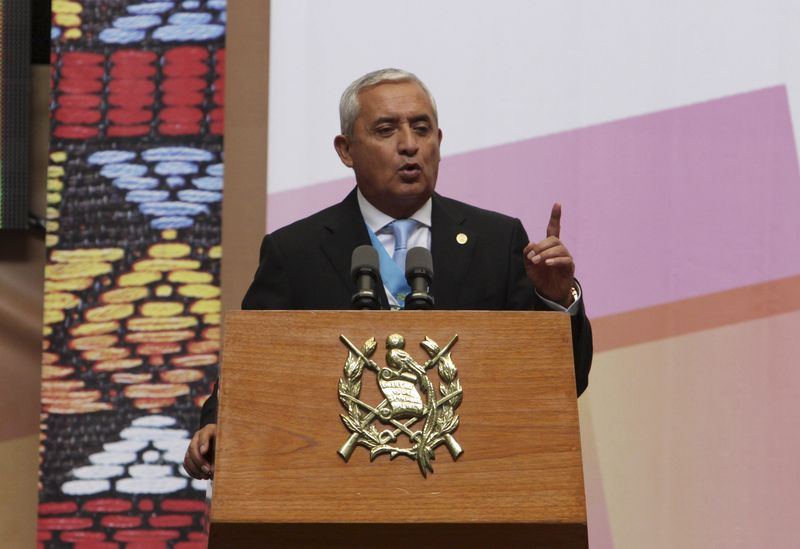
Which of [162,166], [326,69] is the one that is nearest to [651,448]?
[326,69]

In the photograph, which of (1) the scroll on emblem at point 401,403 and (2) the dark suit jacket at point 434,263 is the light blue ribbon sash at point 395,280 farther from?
(1) the scroll on emblem at point 401,403

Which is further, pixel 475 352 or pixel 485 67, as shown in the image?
pixel 485 67

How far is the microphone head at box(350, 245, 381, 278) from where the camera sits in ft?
6.24

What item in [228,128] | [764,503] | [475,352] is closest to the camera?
[475,352]

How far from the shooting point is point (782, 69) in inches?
137

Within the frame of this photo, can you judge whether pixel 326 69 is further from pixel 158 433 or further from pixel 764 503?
pixel 764 503

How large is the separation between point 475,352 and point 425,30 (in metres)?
1.97

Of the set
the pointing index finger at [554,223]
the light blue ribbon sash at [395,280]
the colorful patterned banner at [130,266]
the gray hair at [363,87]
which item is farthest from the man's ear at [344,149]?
the colorful patterned banner at [130,266]

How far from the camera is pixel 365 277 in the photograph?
1887mm

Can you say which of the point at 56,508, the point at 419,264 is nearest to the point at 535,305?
the point at 419,264

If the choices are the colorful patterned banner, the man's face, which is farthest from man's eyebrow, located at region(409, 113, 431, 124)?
the colorful patterned banner

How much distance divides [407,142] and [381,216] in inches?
6.9

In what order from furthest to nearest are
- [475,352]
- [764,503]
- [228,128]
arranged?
[228,128], [764,503], [475,352]

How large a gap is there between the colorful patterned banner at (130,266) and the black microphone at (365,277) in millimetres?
1812
